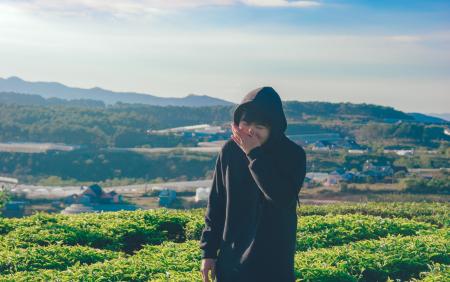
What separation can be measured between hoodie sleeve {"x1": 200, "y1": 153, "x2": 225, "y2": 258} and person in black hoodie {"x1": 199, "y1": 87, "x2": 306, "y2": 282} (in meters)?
0.01

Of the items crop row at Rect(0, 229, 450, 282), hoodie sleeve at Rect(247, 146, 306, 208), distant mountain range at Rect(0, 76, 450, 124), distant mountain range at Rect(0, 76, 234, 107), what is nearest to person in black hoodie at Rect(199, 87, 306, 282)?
hoodie sleeve at Rect(247, 146, 306, 208)

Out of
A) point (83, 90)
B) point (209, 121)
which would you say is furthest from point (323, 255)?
point (83, 90)

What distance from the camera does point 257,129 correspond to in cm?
384

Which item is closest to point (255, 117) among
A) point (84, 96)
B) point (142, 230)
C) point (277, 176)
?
point (277, 176)

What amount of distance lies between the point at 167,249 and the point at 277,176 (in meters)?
3.07

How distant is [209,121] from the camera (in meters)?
76.6

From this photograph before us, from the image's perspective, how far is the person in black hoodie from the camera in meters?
3.81

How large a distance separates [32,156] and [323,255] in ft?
169

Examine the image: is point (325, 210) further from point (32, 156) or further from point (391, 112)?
point (391, 112)

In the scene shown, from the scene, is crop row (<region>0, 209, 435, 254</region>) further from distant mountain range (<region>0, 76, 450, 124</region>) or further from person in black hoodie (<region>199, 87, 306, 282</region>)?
distant mountain range (<region>0, 76, 450, 124</region>)

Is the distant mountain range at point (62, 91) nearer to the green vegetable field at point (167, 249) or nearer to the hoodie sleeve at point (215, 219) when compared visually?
the green vegetable field at point (167, 249)

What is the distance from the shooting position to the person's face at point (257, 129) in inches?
151

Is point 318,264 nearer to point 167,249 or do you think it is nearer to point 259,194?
point 167,249

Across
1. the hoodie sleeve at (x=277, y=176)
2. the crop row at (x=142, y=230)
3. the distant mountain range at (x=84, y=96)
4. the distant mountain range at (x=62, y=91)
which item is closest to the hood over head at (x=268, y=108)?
the hoodie sleeve at (x=277, y=176)
